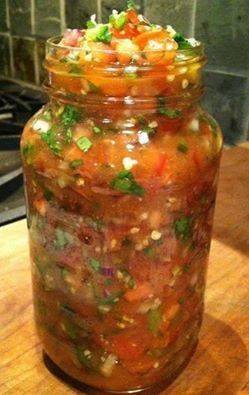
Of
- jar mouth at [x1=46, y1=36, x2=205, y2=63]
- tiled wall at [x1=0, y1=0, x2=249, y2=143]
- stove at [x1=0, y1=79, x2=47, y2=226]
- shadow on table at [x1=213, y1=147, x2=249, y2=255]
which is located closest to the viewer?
jar mouth at [x1=46, y1=36, x2=205, y2=63]

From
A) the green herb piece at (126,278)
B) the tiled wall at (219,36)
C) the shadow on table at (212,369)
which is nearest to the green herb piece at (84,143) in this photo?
the green herb piece at (126,278)

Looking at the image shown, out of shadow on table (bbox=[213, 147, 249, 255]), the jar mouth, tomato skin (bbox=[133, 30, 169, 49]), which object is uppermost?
tomato skin (bbox=[133, 30, 169, 49])

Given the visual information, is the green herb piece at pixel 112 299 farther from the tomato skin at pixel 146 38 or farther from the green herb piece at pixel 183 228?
the tomato skin at pixel 146 38

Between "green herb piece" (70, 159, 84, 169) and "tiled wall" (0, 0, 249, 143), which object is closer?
"green herb piece" (70, 159, 84, 169)

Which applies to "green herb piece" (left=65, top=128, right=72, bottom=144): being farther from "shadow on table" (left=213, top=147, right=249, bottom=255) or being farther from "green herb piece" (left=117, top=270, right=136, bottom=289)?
"shadow on table" (left=213, top=147, right=249, bottom=255)

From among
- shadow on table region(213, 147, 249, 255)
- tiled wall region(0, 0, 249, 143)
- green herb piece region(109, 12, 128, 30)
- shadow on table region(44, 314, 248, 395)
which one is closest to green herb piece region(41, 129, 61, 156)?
green herb piece region(109, 12, 128, 30)

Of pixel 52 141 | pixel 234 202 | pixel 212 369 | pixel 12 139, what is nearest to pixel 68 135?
pixel 52 141

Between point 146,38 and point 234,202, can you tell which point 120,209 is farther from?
point 234,202
